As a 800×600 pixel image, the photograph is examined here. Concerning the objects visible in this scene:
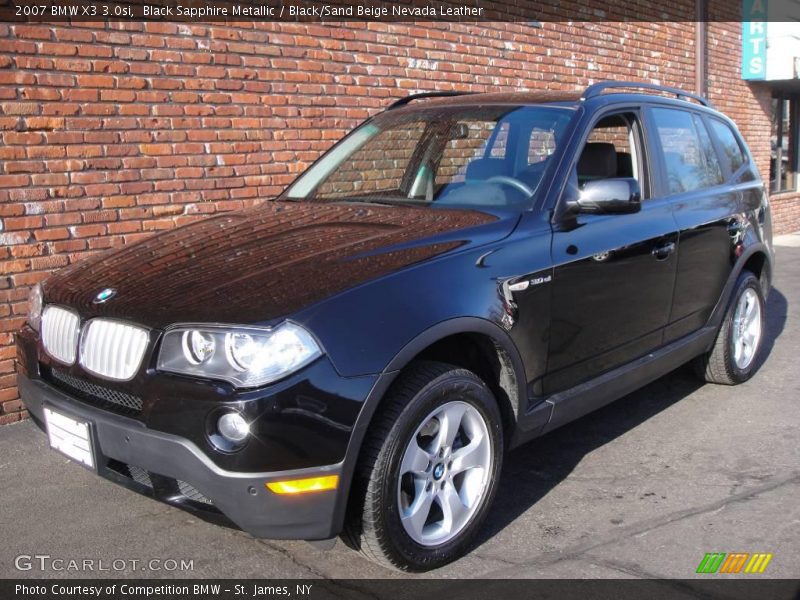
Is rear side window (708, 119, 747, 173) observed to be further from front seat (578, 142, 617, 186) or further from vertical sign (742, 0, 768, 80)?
vertical sign (742, 0, 768, 80)

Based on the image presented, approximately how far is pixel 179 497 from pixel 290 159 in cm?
405

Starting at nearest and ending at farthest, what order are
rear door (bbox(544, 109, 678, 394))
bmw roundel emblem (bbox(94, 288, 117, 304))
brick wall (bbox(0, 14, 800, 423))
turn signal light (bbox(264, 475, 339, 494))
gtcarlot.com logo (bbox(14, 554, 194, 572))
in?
1. turn signal light (bbox(264, 475, 339, 494))
2. bmw roundel emblem (bbox(94, 288, 117, 304))
3. gtcarlot.com logo (bbox(14, 554, 194, 572))
4. rear door (bbox(544, 109, 678, 394))
5. brick wall (bbox(0, 14, 800, 423))

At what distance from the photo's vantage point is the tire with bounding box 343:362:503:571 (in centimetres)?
286

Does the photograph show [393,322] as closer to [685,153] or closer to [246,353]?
[246,353]

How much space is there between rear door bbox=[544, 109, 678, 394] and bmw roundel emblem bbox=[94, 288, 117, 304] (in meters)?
1.76

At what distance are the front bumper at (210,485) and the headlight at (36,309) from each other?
766 mm

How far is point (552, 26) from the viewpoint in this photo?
934cm

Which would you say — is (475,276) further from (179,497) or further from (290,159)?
(290,159)

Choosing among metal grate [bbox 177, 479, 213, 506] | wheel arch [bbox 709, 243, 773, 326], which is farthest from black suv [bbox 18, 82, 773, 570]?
wheel arch [bbox 709, 243, 773, 326]

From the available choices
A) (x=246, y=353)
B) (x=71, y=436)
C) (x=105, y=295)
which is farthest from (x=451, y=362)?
(x=71, y=436)

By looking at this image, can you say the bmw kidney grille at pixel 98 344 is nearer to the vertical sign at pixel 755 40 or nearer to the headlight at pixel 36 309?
the headlight at pixel 36 309

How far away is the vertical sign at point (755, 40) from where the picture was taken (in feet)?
43.3

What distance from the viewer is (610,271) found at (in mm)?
3928

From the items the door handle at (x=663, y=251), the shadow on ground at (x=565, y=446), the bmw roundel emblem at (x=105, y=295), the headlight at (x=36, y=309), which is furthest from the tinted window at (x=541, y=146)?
the headlight at (x=36, y=309)
